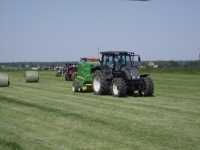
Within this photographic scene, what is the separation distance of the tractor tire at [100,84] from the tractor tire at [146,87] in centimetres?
144

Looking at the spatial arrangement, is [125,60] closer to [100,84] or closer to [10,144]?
[100,84]

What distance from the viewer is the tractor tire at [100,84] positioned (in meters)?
18.7

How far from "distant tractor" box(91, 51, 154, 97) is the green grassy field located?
2393mm

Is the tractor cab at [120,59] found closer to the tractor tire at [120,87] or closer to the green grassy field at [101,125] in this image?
the tractor tire at [120,87]

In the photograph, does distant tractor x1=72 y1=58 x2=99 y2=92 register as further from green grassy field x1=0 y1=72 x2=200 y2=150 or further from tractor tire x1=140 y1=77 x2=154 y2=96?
green grassy field x1=0 y1=72 x2=200 y2=150

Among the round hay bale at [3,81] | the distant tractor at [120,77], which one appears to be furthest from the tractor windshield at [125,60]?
the round hay bale at [3,81]

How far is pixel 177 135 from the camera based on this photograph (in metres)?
9.11

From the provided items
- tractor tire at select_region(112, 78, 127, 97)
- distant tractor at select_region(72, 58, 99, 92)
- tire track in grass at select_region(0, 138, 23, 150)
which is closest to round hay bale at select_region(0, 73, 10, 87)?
distant tractor at select_region(72, 58, 99, 92)

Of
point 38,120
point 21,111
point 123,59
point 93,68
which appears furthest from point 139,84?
point 38,120

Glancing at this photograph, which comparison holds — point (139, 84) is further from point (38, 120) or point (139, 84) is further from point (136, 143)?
point (136, 143)

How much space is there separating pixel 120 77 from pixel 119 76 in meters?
0.22

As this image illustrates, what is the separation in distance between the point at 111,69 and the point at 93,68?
67.5 inches

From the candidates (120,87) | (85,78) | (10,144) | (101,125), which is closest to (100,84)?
(120,87)

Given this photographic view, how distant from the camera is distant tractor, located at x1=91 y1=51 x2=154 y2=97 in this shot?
1778cm
